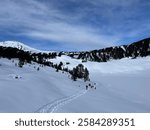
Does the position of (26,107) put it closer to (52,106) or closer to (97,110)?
(52,106)

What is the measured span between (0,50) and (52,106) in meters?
71.2

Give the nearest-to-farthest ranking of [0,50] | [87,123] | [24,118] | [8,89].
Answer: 1. [87,123]
2. [24,118]
3. [8,89]
4. [0,50]

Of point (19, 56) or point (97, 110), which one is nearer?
point (97, 110)

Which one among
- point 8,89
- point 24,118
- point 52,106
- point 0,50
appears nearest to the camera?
point 24,118

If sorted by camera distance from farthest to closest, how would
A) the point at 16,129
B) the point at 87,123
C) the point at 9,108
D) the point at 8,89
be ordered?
the point at 8,89 < the point at 9,108 < the point at 87,123 < the point at 16,129

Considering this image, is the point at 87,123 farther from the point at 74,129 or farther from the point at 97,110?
the point at 97,110

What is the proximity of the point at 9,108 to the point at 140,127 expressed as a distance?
967 centimetres

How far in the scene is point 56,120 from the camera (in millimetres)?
17875

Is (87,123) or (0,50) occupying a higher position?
(0,50)

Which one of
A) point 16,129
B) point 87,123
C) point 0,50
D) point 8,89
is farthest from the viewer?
point 0,50

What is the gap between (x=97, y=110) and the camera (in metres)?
26.1

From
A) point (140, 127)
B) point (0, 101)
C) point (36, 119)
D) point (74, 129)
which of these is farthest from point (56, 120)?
point (0, 101)

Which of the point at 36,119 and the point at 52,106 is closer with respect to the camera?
the point at 36,119

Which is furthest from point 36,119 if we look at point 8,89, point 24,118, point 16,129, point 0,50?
point 0,50
